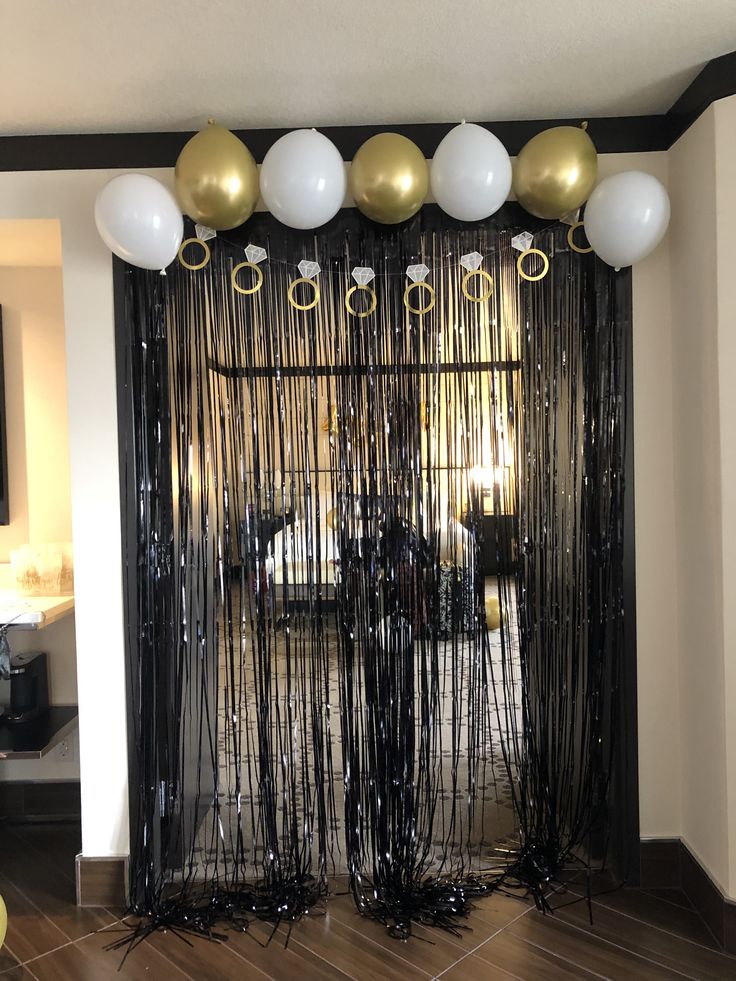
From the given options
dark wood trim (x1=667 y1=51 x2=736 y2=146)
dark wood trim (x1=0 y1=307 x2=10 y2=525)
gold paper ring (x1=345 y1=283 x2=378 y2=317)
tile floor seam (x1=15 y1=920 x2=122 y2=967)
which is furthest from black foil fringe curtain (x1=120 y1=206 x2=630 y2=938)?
dark wood trim (x1=0 y1=307 x2=10 y2=525)

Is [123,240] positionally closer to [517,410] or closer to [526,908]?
[517,410]

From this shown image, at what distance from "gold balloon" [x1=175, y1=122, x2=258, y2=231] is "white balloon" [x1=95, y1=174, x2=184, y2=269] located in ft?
0.24

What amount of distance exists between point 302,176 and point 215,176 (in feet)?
0.80

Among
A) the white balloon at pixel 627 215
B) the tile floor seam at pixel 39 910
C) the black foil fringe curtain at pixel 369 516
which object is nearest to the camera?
the white balloon at pixel 627 215

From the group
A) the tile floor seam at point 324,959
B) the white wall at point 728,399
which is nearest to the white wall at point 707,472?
the white wall at point 728,399

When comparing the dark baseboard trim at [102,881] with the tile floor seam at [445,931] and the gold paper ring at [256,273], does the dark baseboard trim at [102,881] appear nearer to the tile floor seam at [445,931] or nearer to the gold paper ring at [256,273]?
the tile floor seam at [445,931]

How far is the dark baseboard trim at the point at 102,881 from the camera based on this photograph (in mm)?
2502

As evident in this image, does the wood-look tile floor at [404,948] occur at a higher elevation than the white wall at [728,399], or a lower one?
lower

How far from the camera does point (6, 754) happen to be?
266 cm

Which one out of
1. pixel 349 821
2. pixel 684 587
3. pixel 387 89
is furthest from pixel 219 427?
pixel 684 587

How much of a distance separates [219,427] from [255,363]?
0.23m

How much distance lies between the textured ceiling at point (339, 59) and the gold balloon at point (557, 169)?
0.53 feet

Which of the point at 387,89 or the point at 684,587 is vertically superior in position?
the point at 387,89

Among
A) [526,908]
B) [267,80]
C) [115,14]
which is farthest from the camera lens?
[526,908]
